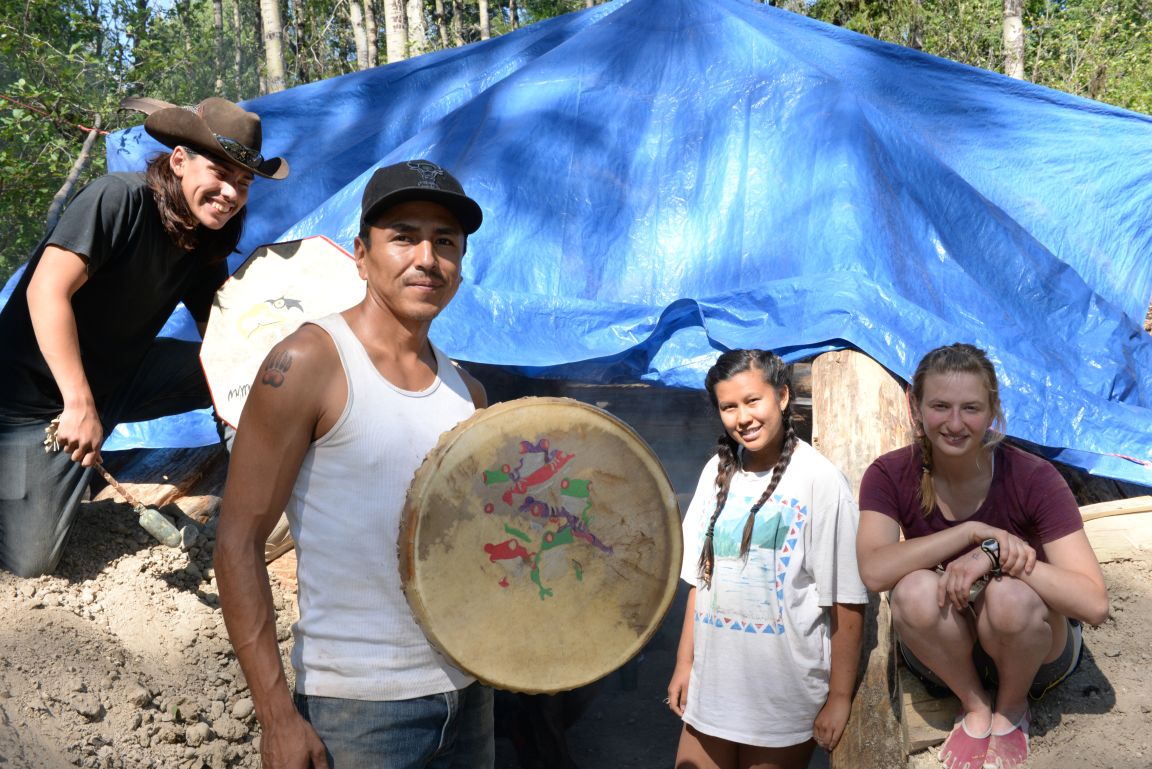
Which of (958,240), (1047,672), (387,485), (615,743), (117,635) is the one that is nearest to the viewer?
(387,485)

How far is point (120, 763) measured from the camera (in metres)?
2.98

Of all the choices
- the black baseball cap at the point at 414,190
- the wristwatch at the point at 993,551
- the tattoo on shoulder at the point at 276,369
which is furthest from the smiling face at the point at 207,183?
the wristwatch at the point at 993,551

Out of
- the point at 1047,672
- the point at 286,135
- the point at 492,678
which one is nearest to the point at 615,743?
the point at 1047,672

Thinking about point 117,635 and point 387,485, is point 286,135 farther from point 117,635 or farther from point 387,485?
point 387,485

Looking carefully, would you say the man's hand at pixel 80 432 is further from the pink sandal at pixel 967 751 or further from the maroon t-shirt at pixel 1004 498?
the pink sandal at pixel 967 751

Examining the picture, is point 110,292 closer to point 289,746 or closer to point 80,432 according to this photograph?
point 80,432

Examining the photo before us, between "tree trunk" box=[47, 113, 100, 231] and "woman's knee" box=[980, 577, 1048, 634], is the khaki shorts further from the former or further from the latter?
"tree trunk" box=[47, 113, 100, 231]

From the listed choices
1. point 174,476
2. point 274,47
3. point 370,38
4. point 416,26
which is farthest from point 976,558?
point 370,38

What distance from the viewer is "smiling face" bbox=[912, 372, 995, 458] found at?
2.69 m

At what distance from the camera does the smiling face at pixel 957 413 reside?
2.69m

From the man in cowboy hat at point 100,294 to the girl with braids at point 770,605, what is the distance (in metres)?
1.80

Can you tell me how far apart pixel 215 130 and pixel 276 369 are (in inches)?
74.9

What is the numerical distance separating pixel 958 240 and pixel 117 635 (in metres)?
3.65

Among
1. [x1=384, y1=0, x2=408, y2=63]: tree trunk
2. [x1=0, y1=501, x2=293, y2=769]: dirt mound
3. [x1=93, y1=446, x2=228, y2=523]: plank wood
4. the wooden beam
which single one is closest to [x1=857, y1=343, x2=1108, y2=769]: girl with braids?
the wooden beam
